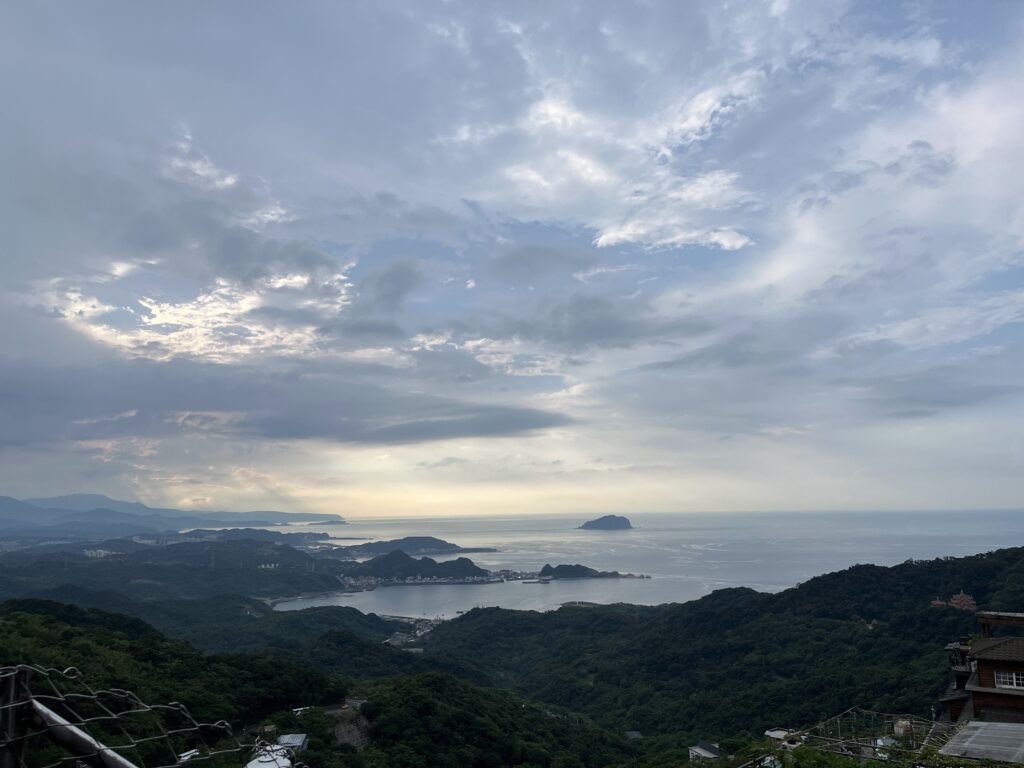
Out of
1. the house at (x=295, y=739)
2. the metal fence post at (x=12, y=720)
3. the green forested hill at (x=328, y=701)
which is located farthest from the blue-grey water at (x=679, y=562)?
the metal fence post at (x=12, y=720)

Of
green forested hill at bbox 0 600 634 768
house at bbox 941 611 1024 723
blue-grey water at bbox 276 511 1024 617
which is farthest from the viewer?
blue-grey water at bbox 276 511 1024 617

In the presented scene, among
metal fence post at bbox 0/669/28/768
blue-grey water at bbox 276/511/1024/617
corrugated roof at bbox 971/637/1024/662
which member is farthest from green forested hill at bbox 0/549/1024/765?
blue-grey water at bbox 276/511/1024/617

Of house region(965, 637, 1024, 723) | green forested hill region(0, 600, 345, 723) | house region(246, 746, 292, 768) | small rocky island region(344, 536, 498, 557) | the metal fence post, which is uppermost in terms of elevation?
the metal fence post

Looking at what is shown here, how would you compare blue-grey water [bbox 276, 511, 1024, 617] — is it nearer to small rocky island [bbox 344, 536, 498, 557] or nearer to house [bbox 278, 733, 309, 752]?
small rocky island [bbox 344, 536, 498, 557]

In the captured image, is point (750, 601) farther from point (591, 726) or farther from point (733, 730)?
point (591, 726)

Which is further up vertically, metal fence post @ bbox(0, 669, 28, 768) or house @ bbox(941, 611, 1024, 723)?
metal fence post @ bbox(0, 669, 28, 768)

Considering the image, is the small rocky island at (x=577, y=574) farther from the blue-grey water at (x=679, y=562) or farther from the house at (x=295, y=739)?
the house at (x=295, y=739)

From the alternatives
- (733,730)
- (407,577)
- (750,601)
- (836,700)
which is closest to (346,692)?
(733,730)

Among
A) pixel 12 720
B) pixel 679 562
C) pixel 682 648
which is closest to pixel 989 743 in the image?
pixel 12 720
